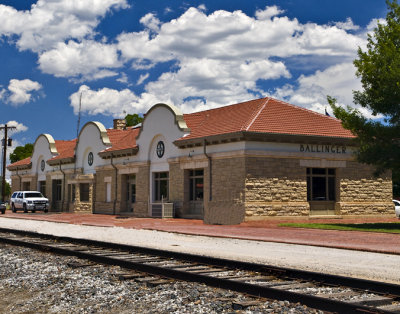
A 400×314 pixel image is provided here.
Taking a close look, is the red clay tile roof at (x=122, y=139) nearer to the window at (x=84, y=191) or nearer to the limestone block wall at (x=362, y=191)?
the window at (x=84, y=191)

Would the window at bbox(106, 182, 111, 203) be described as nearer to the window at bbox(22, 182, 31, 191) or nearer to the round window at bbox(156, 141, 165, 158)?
the round window at bbox(156, 141, 165, 158)

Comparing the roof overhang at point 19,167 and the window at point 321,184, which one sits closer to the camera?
the window at point 321,184

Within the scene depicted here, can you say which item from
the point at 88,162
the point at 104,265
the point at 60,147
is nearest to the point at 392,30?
the point at 104,265

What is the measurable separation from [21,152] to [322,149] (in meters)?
67.5

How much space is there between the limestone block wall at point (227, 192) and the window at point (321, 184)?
4343 millimetres

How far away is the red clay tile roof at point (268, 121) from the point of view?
89.8 ft

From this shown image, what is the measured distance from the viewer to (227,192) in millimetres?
27172


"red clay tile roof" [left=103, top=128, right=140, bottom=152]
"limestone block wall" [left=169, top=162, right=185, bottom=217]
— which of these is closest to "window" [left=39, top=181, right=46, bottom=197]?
"red clay tile roof" [left=103, top=128, right=140, bottom=152]

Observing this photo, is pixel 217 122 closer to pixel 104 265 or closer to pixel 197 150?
pixel 197 150

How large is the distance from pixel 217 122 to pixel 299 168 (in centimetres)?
573

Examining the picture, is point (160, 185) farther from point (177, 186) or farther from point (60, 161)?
point (60, 161)

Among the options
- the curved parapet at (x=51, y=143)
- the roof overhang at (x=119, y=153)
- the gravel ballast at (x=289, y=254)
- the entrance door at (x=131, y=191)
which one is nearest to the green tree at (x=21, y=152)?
the curved parapet at (x=51, y=143)

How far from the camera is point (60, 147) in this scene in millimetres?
51594

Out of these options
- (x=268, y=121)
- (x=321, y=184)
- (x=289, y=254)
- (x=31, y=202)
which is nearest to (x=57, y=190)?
(x=31, y=202)
